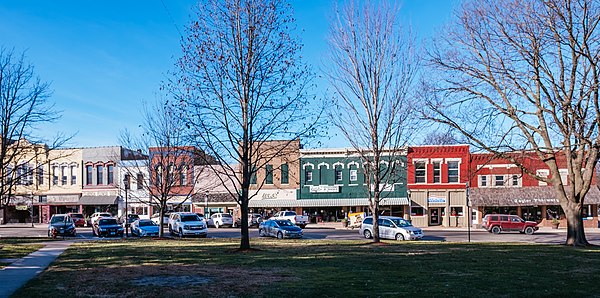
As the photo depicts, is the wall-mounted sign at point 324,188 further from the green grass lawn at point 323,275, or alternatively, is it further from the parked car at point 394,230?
the green grass lawn at point 323,275

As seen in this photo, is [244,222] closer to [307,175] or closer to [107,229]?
[107,229]

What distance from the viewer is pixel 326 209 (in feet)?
196

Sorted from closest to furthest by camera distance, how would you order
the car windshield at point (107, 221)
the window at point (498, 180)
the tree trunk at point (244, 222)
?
the tree trunk at point (244, 222) < the car windshield at point (107, 221) < the window at point (498, 180)

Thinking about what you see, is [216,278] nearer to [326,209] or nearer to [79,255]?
[79,255]

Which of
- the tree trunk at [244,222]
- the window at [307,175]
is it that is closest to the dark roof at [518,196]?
the window at [307,175]

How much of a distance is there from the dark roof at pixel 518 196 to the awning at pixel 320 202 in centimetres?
712

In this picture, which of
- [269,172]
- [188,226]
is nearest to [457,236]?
[188,226]

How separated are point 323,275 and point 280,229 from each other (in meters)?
22.8

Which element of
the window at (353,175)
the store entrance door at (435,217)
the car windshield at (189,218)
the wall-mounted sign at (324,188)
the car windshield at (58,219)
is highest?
the window at (353,175)

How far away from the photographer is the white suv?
37669 millimetres

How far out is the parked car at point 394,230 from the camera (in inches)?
1326

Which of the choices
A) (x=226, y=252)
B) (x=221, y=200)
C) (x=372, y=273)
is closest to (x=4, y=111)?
(x=226, y=252)

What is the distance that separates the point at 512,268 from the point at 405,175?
134 feet

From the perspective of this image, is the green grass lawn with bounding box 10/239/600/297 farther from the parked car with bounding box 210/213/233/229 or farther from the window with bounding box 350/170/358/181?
the window with bounding box 350/170/358/181
